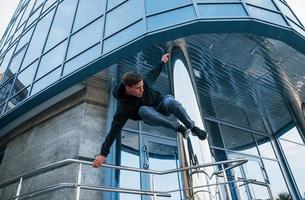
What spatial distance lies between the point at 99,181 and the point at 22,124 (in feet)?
15.3

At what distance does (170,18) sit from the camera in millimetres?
6836

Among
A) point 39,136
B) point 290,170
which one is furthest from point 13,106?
point 290,170

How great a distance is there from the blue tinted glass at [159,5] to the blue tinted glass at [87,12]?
1.78m

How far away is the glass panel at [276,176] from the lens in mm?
10820

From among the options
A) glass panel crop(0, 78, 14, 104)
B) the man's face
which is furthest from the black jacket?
glass panel crop(0, 78, 14, 104)

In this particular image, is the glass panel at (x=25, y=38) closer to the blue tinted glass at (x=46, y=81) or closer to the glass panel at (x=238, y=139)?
the blue tinted glass at (x=46, y=81)

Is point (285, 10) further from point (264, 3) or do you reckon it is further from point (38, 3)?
point (38, 3)

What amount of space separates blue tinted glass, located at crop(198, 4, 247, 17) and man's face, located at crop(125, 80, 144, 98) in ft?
13.1

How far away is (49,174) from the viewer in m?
7.29

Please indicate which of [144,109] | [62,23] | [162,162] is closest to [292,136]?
[162,162]

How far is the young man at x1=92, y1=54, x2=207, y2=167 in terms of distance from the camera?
132 inches

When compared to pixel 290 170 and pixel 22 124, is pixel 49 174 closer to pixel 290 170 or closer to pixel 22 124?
pixel 22 124

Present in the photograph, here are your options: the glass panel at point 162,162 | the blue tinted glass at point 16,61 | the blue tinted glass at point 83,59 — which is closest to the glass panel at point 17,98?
the blue tinted glass at point 16,61

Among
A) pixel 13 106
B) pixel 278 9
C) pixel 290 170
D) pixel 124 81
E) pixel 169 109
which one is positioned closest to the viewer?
pixel 124 81
